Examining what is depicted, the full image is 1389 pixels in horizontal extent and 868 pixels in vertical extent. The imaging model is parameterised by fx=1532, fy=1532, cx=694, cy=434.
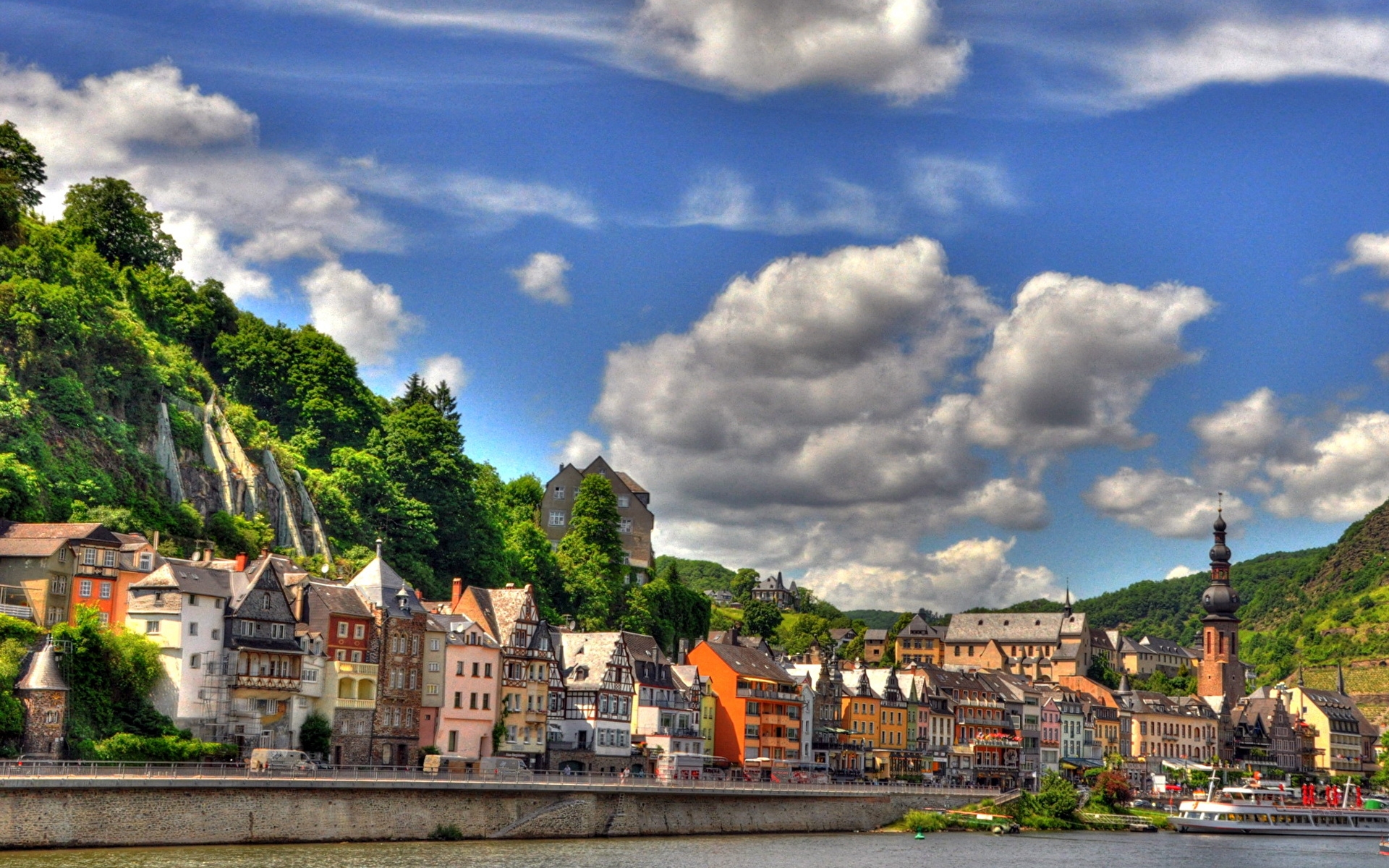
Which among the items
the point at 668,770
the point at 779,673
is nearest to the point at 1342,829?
the point at 779,673

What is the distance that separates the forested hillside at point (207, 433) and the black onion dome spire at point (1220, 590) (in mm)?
84782

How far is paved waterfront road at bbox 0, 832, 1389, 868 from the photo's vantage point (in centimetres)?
5128

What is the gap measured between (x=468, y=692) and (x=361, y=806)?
61.1 ft

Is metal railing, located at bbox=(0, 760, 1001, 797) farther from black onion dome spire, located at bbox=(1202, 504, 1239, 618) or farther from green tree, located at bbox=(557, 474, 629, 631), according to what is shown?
black onion dome spire, located at bbox=(1202, 504, 1239, 618)

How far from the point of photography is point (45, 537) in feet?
215

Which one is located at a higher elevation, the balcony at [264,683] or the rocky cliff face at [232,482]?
the rocky cliff face at [232,482]

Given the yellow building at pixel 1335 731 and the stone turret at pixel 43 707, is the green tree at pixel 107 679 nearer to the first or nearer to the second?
the stone turret at pixel 43 707

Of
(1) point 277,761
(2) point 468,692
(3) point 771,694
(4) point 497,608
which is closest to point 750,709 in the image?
(3) point 771,694

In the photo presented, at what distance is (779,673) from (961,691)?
28379 millimetres

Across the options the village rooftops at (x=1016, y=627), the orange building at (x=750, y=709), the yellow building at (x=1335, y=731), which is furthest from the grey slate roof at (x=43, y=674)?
the yellow building at (x=1335, y=731)

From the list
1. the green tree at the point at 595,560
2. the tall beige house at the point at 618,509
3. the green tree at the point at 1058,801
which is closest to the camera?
the green tree at the point at 1058,801

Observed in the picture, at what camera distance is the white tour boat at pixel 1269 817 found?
108438 millimetres

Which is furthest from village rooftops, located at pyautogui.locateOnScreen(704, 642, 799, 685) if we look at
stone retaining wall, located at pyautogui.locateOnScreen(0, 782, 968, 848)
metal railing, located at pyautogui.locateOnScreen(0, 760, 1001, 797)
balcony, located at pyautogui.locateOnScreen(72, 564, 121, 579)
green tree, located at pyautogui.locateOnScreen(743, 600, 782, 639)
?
green tree, located at pyautogui.locateOnScreen(743, 600, 782, 639)

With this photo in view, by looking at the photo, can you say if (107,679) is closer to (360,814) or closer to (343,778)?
(343,778)
